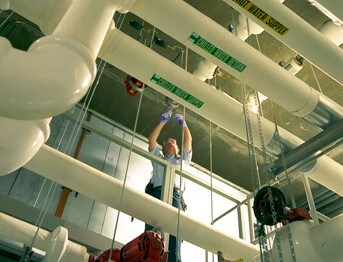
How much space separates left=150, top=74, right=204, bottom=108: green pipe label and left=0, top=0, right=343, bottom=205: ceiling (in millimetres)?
890

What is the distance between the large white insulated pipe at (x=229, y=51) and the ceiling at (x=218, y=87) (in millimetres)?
921

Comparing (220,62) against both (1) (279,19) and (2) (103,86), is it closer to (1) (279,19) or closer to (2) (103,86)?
(1) (279,19)

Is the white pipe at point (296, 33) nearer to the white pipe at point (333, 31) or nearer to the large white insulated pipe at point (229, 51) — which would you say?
the large white insulated pipe at point (229, 51)

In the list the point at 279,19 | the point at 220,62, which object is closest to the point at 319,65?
the point at 279,19

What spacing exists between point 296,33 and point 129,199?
3.53 feet

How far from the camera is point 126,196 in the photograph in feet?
5.20

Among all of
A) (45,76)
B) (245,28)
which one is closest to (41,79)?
(45,76)

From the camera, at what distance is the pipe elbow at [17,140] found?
0.84 metres

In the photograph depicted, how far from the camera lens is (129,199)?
5.24 ft

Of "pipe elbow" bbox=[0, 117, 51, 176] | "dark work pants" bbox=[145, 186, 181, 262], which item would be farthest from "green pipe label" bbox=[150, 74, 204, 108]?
"pipe elbow" bbox=[0, 117, 51, 176]

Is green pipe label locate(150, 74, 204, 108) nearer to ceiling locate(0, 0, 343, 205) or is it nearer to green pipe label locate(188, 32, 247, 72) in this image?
green pipe label locate(188, 32, 247, 72)

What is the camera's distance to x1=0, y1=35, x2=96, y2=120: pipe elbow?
66 cm

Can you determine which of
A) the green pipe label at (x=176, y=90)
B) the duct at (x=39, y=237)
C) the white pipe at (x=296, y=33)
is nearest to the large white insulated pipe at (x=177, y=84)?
the green pipe label at (x=176, y=90)

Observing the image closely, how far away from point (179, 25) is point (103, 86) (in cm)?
175
